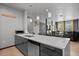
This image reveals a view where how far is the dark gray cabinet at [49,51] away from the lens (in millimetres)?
1230

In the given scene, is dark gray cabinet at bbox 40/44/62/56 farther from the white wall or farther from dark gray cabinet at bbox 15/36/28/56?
the white wall

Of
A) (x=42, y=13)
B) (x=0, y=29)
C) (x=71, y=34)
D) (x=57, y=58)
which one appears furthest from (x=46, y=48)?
(x=0, y=29)

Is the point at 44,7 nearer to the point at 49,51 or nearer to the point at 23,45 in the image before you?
the point at 49,51

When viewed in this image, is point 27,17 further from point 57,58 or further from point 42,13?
point 57,58

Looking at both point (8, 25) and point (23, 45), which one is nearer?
point (8, 25)

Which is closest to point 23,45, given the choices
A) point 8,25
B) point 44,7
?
point 8,25

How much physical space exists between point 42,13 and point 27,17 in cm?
45

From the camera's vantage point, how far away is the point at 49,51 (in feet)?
4.56

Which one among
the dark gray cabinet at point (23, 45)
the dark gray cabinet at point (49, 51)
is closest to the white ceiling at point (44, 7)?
the dark gray cabinet at point (49, 51)

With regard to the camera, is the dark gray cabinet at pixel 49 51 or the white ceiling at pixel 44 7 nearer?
the dark gray cabinet at pixel 49 51

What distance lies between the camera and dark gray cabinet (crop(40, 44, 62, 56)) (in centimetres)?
123

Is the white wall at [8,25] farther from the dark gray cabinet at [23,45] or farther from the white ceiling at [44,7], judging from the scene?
the dark gray cabinet at [23,45]

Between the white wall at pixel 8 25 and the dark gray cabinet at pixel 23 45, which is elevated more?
the white wall at pixel 8 25

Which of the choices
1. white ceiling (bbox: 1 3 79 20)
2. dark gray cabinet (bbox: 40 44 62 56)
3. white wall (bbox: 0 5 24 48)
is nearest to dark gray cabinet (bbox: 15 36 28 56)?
white wall (bbox: 0 5 24 48)
